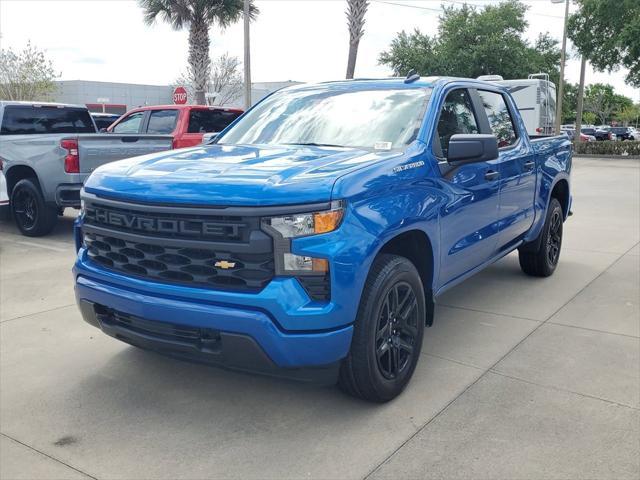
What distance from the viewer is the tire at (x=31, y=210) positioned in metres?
8.74

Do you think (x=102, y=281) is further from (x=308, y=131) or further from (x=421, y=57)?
(x=421, y=57)

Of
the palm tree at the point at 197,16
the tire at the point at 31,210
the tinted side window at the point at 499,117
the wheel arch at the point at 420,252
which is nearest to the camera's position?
the wheel arch at the point at 420,252

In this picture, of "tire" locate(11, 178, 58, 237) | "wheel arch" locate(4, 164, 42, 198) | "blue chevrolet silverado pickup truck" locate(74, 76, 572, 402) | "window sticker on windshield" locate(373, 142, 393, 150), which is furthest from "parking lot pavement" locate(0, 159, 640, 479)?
"wheel arch" locate(4, 164, 42, 198)

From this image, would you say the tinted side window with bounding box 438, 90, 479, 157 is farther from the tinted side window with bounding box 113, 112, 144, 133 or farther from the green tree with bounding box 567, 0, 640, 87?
the green tree with bounding box 567, 0, 640, 87

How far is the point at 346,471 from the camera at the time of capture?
2.91 m

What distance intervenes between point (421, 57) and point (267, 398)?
118 feet

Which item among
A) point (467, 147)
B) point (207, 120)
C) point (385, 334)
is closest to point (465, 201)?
point (467, 147)

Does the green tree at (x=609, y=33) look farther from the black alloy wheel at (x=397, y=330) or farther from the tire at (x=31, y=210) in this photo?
the black alloy wheel at (x=397, y=330)

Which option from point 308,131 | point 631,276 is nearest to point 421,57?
point 631,276

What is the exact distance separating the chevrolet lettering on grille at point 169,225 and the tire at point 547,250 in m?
4.12

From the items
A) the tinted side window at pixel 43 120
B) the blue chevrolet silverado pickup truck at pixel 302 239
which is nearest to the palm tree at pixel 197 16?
the tinted side window at pixel 43 120

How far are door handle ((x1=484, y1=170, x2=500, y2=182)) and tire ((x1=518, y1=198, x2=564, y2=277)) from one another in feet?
5.45

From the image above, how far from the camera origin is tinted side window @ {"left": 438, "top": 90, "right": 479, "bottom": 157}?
425 centimetres

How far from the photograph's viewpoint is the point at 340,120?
14.0ft
